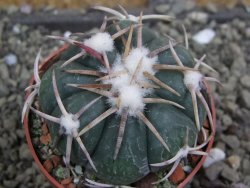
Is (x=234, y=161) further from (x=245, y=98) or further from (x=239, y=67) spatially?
(x=239, y=67)

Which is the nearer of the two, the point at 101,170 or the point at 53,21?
the point at 101,170

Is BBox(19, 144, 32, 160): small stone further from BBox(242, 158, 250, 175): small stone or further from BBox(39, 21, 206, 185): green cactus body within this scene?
BBox(242, 158, 250, 175): small stone

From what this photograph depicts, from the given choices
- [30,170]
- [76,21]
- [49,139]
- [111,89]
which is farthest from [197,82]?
[76,21]

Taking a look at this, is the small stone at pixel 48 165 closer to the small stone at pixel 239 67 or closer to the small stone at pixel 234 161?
the small stone at pixel 234 161

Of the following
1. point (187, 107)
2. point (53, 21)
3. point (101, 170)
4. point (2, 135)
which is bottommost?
point (101, 170)

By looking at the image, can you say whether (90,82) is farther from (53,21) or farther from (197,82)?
(53,21)

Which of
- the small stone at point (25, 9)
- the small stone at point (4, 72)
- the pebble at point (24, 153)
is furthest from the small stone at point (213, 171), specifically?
the small stone at point (25, 9)

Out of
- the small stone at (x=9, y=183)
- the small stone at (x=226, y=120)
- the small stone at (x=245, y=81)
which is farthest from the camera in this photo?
the small stone at (x=245, y=81)
